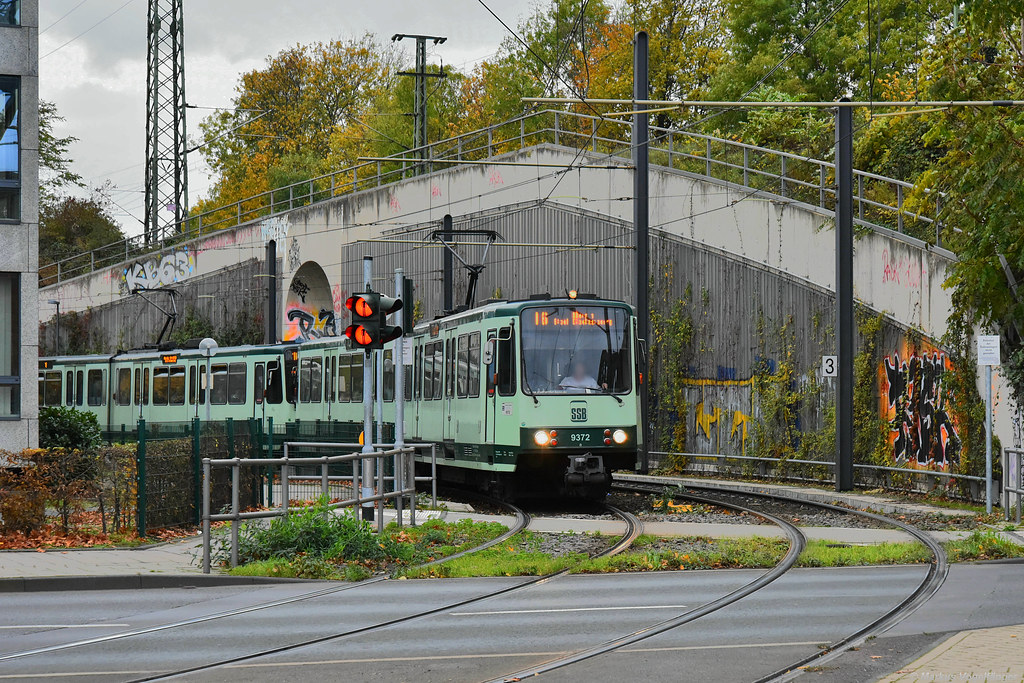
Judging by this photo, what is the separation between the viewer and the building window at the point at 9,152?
2053cm

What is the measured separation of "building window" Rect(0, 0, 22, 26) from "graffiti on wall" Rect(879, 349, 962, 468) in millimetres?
16134

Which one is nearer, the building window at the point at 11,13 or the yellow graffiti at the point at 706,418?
the building window at the point at 11,13

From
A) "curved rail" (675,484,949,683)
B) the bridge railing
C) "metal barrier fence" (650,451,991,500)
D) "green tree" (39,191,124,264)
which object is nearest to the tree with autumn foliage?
"green tree" (39,191,124,264)

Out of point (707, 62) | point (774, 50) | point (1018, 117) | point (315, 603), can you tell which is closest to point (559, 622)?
point (315, 603)

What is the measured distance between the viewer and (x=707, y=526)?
59.3ft

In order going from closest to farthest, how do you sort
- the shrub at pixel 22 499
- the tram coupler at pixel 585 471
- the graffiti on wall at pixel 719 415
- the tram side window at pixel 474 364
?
1. the shrub at pixel 22 499
2. the tram coupler at pixel 585 471
3. the tram side window at pixel 474 364
4. the graffiti on wall at pixel 719 415

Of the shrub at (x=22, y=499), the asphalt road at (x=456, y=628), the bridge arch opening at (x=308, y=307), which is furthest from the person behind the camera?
the bridge arch opening at (x=308, y=307)

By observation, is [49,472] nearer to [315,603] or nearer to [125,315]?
[315,603]

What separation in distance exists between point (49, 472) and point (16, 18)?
8.25 meters

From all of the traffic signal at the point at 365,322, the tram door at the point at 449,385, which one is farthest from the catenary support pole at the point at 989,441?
the tram door at the point at 449,385

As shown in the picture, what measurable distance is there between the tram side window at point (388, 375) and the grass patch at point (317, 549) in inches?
555

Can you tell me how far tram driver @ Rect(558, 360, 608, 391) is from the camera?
2131 centimetres

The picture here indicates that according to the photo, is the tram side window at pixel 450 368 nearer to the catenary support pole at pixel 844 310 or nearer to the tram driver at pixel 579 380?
the tram driver at pixel 579 380

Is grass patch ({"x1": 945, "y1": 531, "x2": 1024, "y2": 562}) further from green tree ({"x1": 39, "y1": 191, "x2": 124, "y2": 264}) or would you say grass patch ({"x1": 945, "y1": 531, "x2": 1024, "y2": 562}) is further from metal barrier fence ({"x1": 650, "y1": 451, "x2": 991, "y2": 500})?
green tree ({"x1": 39, "y1": 191, "x2": 124, "y2": 264})
